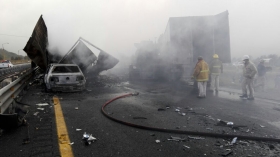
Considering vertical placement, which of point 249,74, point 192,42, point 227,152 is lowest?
point 227,152

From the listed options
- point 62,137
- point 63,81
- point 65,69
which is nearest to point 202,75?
point 63,81

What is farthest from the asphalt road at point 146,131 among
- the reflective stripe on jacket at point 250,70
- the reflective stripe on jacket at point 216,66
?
the reflective stripe on jacket at point 216,66

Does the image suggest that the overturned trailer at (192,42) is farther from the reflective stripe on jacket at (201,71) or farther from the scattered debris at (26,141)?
the scattered debris at (26,141)

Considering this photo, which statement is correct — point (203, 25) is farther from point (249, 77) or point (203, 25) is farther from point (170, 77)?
point (249, 77)

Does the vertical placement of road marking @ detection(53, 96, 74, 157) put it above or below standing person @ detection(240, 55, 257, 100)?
below

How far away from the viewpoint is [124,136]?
3438 mm

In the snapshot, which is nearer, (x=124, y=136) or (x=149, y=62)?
(x=124, y=136)

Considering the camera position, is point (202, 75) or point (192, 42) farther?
point (192, 42)

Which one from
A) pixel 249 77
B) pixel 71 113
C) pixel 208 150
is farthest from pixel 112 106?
pixel 249 77

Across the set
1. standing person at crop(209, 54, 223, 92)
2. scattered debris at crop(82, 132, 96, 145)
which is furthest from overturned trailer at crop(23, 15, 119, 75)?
scattered debris at crop(82, 132, 96, 145)

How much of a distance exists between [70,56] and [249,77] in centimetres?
869

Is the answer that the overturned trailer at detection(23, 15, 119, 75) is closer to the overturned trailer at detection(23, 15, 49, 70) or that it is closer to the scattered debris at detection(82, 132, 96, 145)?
the overturned trailer at detection(23, 15, 49, 70)

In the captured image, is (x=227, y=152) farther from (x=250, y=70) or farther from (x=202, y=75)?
(x=250, y=70)

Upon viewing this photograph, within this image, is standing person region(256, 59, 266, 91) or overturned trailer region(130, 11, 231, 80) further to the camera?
overturned trailer region(130, 11, 231, 80)
